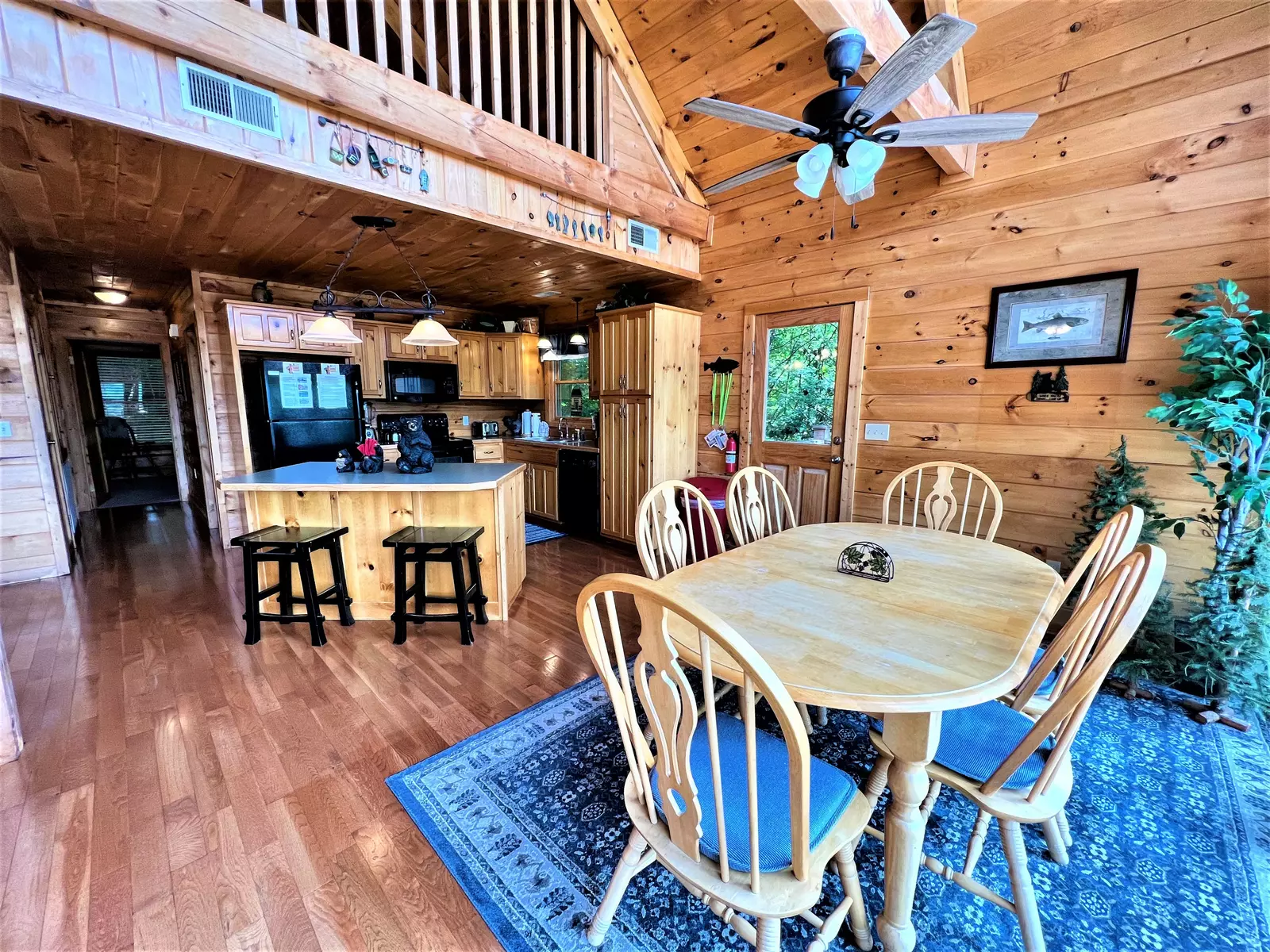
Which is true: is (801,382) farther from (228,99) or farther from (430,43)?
(228,99)

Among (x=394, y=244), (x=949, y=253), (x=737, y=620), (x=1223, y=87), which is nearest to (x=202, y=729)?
(x=737, y=620)

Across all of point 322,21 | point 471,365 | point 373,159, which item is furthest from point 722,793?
point 471,365

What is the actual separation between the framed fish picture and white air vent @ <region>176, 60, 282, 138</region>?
148 inches

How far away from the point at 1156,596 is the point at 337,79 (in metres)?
4.51

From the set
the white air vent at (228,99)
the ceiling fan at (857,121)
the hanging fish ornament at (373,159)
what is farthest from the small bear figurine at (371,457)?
the ceiling fan at (857,121)

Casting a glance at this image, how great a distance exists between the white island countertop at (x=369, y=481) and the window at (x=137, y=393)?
318 inches

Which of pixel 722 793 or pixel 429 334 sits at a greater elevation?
pixel 429 334

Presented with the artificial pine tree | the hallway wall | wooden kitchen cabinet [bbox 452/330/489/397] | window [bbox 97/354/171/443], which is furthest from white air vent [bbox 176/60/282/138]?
window [bbox 97/354/171/443]

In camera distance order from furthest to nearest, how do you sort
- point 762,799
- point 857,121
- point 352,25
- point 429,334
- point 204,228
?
point 204,228 → point 429,334 → point 352,25 → point 857,121 → point 762,799

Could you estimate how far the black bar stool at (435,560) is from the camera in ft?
8.95

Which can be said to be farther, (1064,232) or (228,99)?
(1064,232)

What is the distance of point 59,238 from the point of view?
11.1 ft

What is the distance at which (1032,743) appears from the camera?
102 cm

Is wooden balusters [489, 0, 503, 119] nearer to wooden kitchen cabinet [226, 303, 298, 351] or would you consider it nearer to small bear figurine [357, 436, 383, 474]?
small bear figurine [357, 436, 383, 474]
